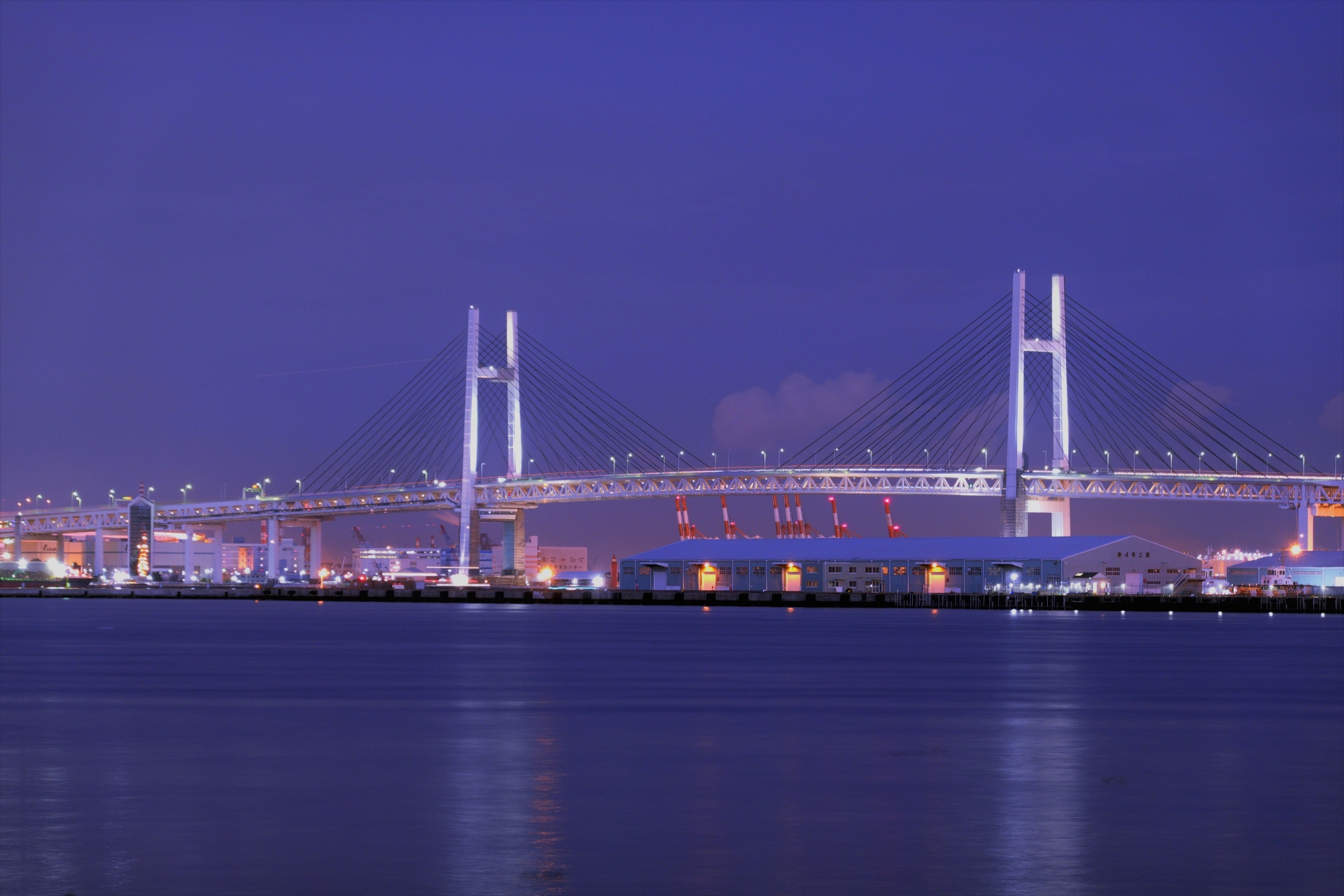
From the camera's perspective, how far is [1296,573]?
68.2 meters

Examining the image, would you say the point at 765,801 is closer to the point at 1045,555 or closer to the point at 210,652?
the point at 210,652

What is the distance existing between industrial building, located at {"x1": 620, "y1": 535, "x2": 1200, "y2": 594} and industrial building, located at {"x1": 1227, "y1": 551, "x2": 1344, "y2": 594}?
5399 mm

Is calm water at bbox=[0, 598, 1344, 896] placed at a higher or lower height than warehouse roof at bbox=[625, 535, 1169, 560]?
lower

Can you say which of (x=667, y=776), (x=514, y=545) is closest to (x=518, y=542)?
(x=514, y=545)

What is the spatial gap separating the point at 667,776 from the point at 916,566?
5521 centimetres

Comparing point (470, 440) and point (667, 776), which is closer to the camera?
point (667, 776)

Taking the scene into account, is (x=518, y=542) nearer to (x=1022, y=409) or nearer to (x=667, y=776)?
(x=1022, y=409)

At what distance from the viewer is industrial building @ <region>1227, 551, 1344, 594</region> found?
6606 cm

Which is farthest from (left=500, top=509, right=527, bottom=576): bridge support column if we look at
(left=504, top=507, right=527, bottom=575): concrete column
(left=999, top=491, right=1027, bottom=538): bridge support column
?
(left=999, top=491, right=1027, bottom=538): bridge support column

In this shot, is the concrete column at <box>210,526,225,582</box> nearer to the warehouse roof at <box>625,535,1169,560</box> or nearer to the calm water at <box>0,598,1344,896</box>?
the warehouse roof at <box>625,535,1169,560</box>

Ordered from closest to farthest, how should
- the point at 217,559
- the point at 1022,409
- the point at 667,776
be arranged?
the point at 667,776 < the point at 1022,409 < the point at 217,559

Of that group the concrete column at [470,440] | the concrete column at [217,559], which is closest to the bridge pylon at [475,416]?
the concrete column at [470,440]

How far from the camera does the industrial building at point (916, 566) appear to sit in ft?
203

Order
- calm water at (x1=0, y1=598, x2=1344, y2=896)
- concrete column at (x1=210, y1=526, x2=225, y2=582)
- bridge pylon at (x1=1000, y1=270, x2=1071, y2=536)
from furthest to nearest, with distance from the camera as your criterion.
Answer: concrete column at (x1=210, y1=526, x2=225, y2=582)
bridge pylon at (x1=1000, y1=270, x2=1071, y2=536)
calm water at (x1=0, y1=598, x2=1344, y2=896)
